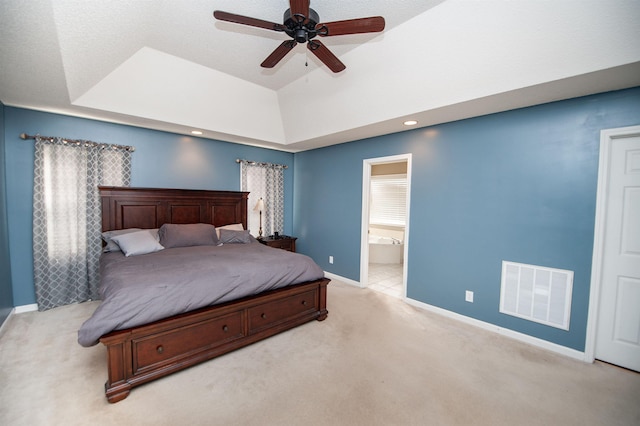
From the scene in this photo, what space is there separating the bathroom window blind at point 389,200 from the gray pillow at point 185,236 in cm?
365

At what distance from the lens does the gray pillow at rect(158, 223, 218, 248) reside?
3527 millimetres

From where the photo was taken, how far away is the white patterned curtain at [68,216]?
3139 mm

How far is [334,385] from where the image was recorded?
6.67 ft

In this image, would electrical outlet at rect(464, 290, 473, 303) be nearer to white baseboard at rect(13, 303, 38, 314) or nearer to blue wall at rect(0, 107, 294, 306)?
blue wall at rect(0, 107, 294, 306)

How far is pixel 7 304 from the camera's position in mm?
2891

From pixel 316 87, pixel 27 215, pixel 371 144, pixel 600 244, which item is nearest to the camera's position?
pixel 600 244

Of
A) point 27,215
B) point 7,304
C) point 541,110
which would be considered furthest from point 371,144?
point 7,304

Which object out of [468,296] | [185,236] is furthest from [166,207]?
[468,296]

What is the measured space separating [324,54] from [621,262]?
3100mm

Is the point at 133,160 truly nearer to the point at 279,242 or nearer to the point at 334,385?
the point at 279,242

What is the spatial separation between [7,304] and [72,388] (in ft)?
6.24

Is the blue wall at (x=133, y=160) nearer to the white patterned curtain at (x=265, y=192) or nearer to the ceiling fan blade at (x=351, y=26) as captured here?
the white patterned curtain at (x=265, y=192)

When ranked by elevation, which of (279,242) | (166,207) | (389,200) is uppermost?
(389,200)

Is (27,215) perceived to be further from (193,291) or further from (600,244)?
(600,244)
